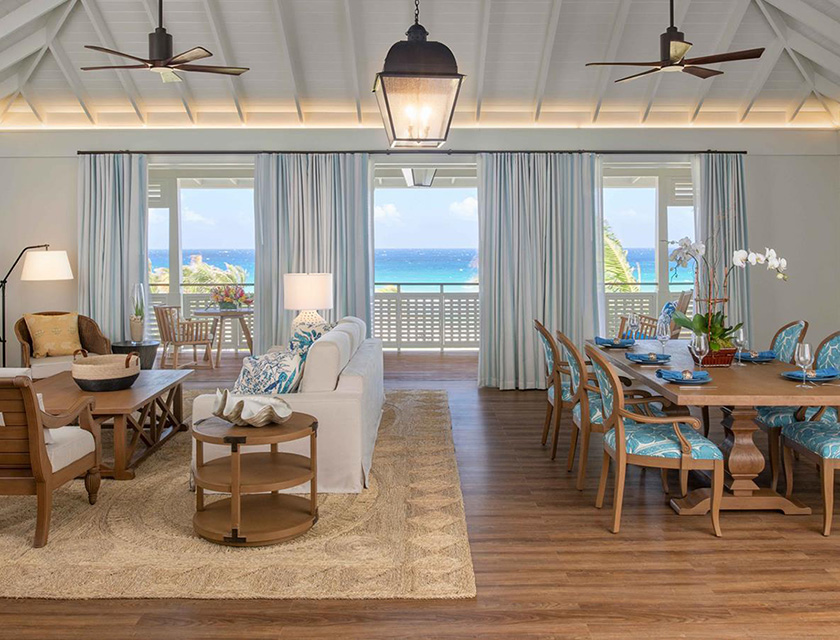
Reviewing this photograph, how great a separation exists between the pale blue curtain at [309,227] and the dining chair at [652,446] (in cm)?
452

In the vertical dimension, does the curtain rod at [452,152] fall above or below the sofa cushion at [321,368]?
above

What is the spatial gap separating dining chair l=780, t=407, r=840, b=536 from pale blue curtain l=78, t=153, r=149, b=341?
6552 millimetres

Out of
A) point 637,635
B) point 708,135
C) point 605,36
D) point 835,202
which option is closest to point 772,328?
point 835,202

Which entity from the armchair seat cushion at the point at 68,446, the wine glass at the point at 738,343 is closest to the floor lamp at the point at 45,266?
the armchair seat cushion at the point at 68,446

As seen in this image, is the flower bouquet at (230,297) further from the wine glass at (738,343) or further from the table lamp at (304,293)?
the wine glass at (738,343)

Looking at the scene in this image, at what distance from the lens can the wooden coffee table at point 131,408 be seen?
172 inches

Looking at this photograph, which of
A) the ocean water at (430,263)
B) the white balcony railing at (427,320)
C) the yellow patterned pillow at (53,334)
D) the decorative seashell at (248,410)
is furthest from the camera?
the ocean water at (430,263)

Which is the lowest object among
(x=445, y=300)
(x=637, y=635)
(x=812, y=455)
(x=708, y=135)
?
(x=637, y=635)

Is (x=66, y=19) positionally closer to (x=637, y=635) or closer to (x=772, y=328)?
(x=637, y=635)

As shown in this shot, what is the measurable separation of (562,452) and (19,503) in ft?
11.1

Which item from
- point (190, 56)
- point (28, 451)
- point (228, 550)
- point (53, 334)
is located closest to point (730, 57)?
point (190, 56)

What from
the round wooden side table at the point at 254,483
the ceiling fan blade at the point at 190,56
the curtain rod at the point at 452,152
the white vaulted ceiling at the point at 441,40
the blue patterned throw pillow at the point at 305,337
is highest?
the white vaulted ceiling at the point at 441,40

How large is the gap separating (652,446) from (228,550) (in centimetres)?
208

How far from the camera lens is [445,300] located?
1028 cm
